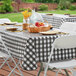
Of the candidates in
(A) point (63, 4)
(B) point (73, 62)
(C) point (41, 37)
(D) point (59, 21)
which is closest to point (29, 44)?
(C) point (41, 37)

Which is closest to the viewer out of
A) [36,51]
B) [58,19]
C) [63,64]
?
[36,51]

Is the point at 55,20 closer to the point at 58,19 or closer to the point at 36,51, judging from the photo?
the point at 58,19

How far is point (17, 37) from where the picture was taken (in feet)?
10.7

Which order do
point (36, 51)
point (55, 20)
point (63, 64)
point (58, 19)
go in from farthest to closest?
point (55, 20), point (58, 19), point (63, 64), point (36, 51)

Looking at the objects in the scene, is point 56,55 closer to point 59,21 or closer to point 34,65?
point 34,65

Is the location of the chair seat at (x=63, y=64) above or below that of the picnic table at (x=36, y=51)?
below

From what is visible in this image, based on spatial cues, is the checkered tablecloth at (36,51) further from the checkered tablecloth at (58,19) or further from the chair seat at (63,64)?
the checkered tablecloth at (58,19)

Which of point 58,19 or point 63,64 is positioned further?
point 58,19

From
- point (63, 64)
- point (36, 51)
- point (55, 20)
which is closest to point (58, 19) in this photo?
point (55, 20)

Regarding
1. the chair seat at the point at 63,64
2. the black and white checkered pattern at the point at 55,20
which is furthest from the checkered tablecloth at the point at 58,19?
the chair seat at the point at 63,64

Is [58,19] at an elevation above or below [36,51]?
below


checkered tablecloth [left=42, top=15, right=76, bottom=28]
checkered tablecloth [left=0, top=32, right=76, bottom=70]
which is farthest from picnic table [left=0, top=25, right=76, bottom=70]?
checkered tablecloth [left=42, top=15, right=76, bottom=28]

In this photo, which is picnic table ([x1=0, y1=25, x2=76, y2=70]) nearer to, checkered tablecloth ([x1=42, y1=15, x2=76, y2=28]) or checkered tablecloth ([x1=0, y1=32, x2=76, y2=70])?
checkered tablecloth ([x1=0, y1=32, x2=76, y2=70])

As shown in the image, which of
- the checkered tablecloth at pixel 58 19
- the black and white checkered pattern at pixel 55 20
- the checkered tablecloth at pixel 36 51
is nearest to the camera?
A: the checkered tablecloth at pixel 36 51
